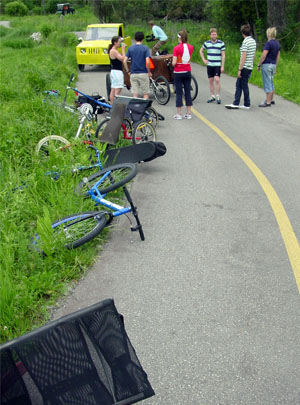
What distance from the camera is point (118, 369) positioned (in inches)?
98.5

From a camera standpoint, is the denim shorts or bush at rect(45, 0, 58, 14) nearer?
the denim shorts

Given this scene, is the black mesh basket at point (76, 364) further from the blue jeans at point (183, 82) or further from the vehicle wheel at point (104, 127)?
the blue jeans at point (183, 82)


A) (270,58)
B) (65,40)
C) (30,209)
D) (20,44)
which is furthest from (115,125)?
(20,44)

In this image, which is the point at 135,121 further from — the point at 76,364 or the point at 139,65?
the point at 76,364

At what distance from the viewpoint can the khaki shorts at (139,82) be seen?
1135 cm

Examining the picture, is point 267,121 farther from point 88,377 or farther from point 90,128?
point 88,377

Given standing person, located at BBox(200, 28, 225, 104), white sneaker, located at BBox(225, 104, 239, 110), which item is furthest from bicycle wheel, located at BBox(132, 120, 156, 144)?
standing person, located at BBox(200, 28, 225, 104)

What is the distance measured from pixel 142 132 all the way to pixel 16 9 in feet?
246

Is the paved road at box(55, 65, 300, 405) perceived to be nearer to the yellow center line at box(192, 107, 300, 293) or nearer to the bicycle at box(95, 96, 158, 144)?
the yellow center line at box(192, 107, 300, 293)

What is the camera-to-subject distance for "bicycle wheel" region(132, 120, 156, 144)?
8.84 m

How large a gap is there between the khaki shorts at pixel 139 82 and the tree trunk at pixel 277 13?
10789mm

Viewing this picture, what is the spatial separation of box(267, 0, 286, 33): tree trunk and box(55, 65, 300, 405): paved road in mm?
13431

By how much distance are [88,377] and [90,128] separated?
24.5 feet

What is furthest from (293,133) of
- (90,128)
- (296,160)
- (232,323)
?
(232,323)
